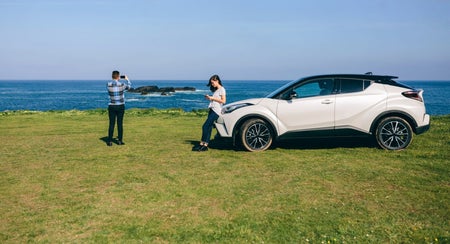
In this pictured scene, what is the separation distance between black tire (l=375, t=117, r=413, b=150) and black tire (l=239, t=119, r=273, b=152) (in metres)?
2.52

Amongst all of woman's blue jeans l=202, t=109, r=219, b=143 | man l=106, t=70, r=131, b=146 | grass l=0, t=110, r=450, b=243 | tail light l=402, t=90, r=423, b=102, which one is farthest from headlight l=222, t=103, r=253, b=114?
tail light l=402, t=90, r=423, b=102

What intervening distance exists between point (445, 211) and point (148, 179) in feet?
15.1

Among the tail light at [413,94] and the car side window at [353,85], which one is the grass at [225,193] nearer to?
the tail light at [413,94]

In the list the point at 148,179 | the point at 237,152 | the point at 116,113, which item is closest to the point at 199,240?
the point at 148,179

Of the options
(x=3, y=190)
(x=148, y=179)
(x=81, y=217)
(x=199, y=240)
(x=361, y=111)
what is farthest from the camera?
(x=361, y=111)

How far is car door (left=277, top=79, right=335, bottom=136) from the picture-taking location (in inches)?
356

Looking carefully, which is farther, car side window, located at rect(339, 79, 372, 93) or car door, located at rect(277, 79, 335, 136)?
car side window, located at rect(339, 79, 372, 93)

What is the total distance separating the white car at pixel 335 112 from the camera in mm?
9023

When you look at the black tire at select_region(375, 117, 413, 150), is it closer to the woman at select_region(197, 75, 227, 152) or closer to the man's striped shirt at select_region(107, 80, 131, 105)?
the woman at select_region(197, 75, 227, 152)

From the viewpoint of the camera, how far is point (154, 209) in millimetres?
5383

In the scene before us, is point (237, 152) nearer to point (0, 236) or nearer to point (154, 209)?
point (154, 209)

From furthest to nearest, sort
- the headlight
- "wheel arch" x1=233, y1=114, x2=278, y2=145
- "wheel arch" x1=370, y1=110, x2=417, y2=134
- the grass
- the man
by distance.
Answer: the man < the headlight < "wheel arch" x1=233, y1=114, x2=278, y2=145 < "wheel arch" x1=370, y1=110, x2=417, y2=134 < the grass

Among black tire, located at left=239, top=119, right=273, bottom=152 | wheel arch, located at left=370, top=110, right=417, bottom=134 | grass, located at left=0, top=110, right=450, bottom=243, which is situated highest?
wheel arch, located at left=370, top=110, right=417, bottom=134

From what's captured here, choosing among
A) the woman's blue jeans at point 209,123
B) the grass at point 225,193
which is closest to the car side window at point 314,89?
the grass at point 225,193
